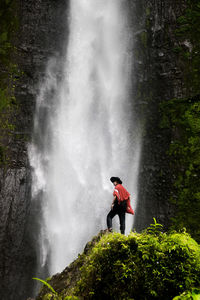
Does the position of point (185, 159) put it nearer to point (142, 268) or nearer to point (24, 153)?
point (24, 153)

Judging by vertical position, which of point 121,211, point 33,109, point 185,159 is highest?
point 33,109

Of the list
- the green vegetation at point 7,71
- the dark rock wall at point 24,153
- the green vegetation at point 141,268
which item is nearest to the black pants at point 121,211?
the green vegetation at point 141,268

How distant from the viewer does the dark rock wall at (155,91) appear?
23.0 feet

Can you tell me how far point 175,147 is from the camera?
7.10 meters

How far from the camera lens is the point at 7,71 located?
26.2ft

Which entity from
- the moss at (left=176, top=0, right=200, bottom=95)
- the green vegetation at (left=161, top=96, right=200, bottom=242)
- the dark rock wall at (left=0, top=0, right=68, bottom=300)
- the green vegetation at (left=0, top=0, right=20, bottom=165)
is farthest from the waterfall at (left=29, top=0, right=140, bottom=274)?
the moss at (left=176, top=0, right=200, bottom=95)

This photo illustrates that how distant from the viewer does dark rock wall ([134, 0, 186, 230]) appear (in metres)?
7.01

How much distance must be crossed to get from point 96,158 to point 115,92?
2650mm

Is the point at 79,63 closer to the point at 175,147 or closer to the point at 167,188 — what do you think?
the point at 175,147

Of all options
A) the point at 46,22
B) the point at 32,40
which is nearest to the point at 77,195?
the point at 32,40

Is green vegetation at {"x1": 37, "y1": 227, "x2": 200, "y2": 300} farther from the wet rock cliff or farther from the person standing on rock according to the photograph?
the wet rock cliff

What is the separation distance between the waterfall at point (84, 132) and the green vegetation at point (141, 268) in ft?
17.6

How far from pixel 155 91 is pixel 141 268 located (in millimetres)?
6967

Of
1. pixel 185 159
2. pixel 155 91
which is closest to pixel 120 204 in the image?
pixel 185 159
